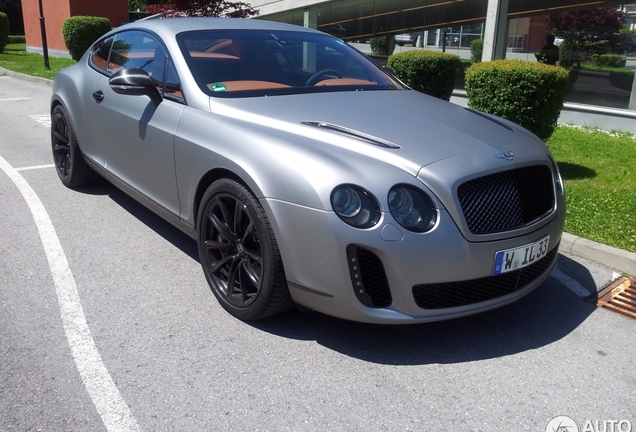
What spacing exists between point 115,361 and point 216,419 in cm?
73

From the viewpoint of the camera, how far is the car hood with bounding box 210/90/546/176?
321 cm

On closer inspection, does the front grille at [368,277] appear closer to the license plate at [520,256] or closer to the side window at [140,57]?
the license plate at [520,256]

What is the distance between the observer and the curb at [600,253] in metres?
4.41

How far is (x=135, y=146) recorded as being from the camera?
4.41m

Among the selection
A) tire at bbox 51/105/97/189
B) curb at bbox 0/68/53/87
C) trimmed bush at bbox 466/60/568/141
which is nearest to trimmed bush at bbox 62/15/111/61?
curb at bbox 0/68/53/87

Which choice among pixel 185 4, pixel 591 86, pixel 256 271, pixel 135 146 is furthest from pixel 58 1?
pixel 256 271

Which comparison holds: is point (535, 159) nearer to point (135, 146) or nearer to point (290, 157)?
point (290, 157)

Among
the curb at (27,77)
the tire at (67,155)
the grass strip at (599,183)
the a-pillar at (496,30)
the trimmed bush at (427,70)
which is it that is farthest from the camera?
the curb at (27,77)

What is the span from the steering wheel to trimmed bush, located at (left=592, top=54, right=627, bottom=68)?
24.7ft

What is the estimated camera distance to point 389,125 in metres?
3.51

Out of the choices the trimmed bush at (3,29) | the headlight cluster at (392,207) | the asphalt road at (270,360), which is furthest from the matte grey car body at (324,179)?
the trimmed bush at (3,29)

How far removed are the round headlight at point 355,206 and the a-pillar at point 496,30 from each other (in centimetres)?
990

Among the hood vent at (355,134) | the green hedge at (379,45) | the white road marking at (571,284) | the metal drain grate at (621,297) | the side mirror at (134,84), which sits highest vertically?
the side mirror at (134,84)

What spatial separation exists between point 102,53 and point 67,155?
3.66 feet
